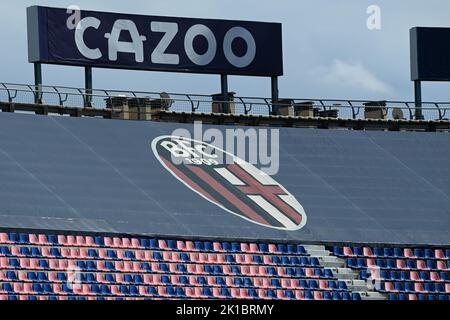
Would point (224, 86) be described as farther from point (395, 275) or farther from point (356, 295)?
point (356, 295)

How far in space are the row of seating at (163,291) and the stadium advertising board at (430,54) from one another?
14446mm

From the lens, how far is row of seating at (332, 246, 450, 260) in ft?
128

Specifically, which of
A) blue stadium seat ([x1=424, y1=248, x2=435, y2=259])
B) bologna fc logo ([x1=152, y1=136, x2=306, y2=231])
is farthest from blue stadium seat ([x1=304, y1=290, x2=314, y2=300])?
blue stadium seat ([x1=424, y1=248, x2=435, y2=259])

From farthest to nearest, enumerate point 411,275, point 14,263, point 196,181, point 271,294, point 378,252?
1. point 196,181
2. point 378,252
3. point 411,275
4. point 271,294
5. point 14,263

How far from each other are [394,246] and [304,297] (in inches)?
160

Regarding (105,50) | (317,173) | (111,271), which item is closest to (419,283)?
(317,173)

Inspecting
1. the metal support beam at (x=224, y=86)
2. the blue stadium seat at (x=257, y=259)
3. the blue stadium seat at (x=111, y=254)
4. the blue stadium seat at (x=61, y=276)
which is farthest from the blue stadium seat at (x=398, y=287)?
the metal support beam at (x=224, y=86)

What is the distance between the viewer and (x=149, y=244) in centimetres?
3659

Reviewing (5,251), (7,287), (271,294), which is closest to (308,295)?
(271,294)

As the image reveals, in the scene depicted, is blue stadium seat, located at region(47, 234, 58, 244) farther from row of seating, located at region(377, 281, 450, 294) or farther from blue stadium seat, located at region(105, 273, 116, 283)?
row of seating, located at region(377, 281, 450, 294)

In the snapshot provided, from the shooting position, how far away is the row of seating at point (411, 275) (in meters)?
38.7

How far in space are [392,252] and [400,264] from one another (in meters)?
0.48

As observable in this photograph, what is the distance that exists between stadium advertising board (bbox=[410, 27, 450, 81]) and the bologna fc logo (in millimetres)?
9957
